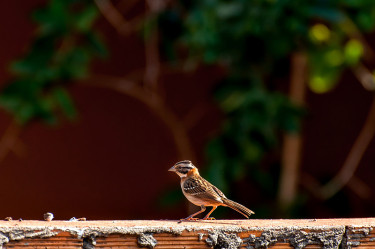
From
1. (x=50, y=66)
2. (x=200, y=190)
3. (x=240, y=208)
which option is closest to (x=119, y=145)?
(x=50, y=66)

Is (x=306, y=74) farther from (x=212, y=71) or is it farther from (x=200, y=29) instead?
(x=200, y=29)

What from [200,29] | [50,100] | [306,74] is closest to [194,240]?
[200,29]

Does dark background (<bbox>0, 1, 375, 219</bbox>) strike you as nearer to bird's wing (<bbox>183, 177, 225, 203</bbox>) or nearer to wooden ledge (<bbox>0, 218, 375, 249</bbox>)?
bird's wing (<bbox>183, 177, 225, 203</bbox>)

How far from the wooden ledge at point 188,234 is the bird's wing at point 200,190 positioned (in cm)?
48

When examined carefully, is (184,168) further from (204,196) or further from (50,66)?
(50,66)

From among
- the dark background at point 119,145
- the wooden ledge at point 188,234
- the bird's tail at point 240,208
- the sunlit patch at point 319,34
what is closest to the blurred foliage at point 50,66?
the dark background at point 119,145

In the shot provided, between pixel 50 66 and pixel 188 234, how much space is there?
11.6ft

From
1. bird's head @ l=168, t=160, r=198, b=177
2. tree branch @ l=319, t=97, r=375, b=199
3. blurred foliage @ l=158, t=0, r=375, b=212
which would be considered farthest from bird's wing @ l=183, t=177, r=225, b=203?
tree branch @ l=319, t=97, r=375, b=199

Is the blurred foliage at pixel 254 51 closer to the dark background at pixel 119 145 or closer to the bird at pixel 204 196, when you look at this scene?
the dark background at pixel 119 145

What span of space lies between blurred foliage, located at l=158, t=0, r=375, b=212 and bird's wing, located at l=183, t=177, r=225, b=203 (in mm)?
1880

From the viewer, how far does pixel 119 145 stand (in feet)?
25.8

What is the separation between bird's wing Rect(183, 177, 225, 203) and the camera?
3.57m

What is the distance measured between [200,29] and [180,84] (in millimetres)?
2465

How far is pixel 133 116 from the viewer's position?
7934mm
